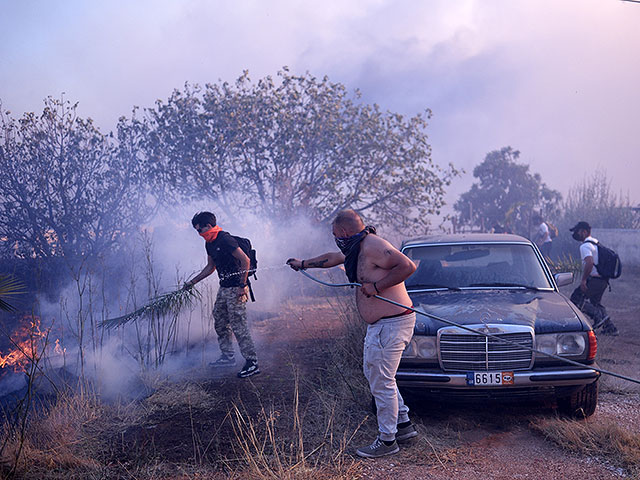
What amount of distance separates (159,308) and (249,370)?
1362mm

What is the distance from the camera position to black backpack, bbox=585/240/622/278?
8.05 m

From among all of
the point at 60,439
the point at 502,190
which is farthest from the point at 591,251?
the point at 502,190

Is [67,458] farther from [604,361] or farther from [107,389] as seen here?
[604,361]

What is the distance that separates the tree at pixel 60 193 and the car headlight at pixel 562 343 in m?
8.20

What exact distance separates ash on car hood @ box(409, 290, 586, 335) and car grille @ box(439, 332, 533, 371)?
0.13 m

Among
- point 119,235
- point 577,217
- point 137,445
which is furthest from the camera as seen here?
point 577,217

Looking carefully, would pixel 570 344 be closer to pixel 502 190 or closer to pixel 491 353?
pixel 491 353

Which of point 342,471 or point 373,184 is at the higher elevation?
point 373,184

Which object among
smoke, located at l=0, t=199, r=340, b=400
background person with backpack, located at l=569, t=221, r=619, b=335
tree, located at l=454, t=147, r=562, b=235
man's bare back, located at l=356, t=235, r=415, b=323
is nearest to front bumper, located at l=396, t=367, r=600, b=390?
man's bare back, located at l=356, t=235, r=415, b=323

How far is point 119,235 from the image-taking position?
35.7 feet

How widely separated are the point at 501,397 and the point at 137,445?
9.90 ft

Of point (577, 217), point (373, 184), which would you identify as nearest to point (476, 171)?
point (577, 217)

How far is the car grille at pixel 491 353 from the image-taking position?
14.7ft

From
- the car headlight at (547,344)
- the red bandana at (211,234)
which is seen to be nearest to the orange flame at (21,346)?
the red bandana at (211,234)
